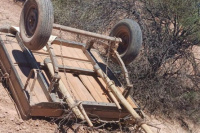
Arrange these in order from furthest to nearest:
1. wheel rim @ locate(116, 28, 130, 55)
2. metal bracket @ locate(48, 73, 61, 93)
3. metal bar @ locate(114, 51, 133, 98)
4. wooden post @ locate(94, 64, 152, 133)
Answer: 1. wheel rim @ locate(116, 28, 130, 55)
2. metal bar @ locate(114, 51, 133, 98)
3. metal bracket @ locate(48, 73, 61, 93)
4. wooden post @ locate(94, 64, 152, 133)

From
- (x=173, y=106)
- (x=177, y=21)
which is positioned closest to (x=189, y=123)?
(x=173, y=106)

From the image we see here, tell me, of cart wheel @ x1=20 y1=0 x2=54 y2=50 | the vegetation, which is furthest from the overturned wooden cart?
the vegetation

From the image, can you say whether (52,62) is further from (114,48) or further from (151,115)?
(151,115)

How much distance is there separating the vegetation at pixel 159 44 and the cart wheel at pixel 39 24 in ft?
9.71

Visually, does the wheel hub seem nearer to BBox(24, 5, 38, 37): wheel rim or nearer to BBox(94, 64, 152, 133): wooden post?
BBox(24, 5, 38, 37): wheel rim

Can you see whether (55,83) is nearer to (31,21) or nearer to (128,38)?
(31,21)

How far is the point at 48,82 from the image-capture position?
4.92 metres

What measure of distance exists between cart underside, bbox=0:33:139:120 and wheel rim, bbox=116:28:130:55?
0.48m

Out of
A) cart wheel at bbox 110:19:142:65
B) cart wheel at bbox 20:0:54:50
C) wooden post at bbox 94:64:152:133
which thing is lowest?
Result: wooden post at bbox 94:64:152:133

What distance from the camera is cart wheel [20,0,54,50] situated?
4.57m

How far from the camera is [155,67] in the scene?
7492mm

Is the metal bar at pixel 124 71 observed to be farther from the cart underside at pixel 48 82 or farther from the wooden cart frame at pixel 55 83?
the cart underside at pixel 48 82

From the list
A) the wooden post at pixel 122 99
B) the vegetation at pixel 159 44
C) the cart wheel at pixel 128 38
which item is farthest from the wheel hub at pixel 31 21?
the vegetation at pixel 159 44

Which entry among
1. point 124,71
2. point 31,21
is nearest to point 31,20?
point 31,21
